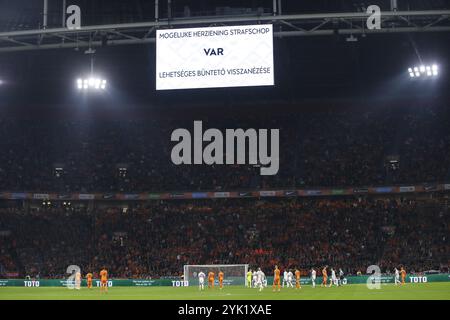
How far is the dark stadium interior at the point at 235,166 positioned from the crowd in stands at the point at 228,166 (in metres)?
A: 0.12

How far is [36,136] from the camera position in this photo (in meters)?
50.2

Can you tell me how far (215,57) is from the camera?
21781 mm

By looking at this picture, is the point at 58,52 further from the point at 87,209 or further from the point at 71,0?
the point at 87,209

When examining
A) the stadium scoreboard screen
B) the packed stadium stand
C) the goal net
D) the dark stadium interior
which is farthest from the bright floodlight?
the goal net

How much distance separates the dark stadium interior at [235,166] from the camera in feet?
136

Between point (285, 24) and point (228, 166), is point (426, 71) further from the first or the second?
point (228, 166)

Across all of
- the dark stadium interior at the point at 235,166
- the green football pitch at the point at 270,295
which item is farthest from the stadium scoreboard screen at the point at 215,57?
the dark stadium interior at the point at 235,166

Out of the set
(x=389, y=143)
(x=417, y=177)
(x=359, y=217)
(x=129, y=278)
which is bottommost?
(x=129, y=278)

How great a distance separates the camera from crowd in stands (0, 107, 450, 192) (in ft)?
152

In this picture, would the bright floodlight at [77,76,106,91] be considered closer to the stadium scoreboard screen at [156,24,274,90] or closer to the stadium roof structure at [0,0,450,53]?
the stadium roof structure at [0,0,450,53]

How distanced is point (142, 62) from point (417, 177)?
74.7 ft

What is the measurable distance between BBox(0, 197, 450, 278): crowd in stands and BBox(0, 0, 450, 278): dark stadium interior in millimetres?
117

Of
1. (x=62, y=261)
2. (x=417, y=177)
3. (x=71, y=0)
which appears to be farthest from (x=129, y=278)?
(x=417, y=177)

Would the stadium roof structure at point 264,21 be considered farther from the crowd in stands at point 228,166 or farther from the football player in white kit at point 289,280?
the crowd in stands at point 228,166
